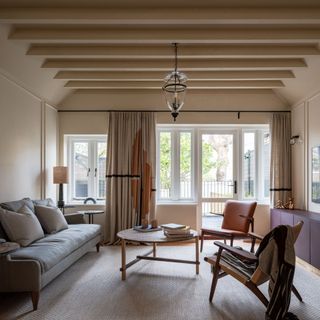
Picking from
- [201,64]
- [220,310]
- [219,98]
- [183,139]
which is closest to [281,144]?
[219,98]

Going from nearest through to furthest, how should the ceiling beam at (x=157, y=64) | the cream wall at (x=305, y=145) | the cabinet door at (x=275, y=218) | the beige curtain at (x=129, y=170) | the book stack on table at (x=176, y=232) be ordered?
1. the book stack on table at (x=176, y=232)
2. the ceiling beam at (x=157, y=64)
3. the cream wall at (x=305, y=145)
4. the cabinet door at (x=275, y=218)
5. the beige curtain at (x=129, y=170)

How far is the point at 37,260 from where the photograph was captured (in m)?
2.76

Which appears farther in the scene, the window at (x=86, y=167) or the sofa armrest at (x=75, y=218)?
the window at (x=86, y=167)

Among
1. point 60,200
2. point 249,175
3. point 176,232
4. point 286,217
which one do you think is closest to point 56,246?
point 176,232

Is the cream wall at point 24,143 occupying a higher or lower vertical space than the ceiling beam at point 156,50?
lower

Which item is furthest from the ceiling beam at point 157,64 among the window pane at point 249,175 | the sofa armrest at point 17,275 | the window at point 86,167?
the sofa armrest at point 17,275

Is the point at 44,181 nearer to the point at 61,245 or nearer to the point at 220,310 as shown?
the point at 61,245

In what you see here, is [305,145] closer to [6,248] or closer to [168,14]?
[168,14]

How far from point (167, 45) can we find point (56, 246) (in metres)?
2.67

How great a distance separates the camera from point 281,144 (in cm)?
535

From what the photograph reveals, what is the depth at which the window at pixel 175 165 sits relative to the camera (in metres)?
5.69

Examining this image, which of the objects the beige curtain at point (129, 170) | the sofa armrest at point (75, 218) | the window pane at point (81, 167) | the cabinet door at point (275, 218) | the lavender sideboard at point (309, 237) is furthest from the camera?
the window pane at point (81, 167)

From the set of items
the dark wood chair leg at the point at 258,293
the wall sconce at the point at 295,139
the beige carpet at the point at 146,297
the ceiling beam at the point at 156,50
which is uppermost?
the ceiling beam at the point at 156,50

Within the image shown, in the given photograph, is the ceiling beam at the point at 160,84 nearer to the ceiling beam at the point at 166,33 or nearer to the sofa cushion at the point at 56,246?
the ceiling beam at the point at 166,33
